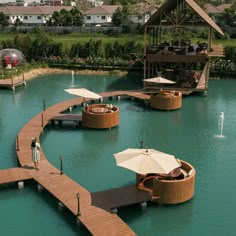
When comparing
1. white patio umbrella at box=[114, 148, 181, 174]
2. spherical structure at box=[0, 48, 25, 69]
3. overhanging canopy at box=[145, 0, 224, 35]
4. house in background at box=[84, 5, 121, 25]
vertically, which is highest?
house in background at box=[84, 5, 121, 25]

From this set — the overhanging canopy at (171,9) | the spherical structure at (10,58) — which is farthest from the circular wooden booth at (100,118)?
the spherical structure at (10,58)

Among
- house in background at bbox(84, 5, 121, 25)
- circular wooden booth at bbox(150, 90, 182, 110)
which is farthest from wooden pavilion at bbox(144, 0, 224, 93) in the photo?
house in background at bbox(84, 5, 121, 25)

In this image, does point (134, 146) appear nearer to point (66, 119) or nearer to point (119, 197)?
point (66, 119)

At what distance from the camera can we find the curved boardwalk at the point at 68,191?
12.6 meters

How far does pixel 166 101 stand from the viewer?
27484 mm

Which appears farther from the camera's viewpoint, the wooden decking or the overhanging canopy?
the wooden decking

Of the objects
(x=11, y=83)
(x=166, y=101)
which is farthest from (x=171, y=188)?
(x=11, y=83)

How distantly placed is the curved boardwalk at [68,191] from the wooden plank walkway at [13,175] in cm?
22

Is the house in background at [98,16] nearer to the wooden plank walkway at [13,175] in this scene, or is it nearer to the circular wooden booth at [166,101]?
the circular wooden booth at [166,101]

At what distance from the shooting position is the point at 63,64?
1751 inches

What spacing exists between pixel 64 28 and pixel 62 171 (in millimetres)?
61378

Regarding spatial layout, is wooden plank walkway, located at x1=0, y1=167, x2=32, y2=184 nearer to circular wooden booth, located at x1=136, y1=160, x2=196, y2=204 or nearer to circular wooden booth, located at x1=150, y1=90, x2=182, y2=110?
circular wooden booth, located at x1=136, y1=160, x2=196, y2=204

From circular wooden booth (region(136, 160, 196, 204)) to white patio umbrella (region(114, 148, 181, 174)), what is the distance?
664mm

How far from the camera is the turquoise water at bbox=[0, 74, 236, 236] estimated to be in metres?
13.6
